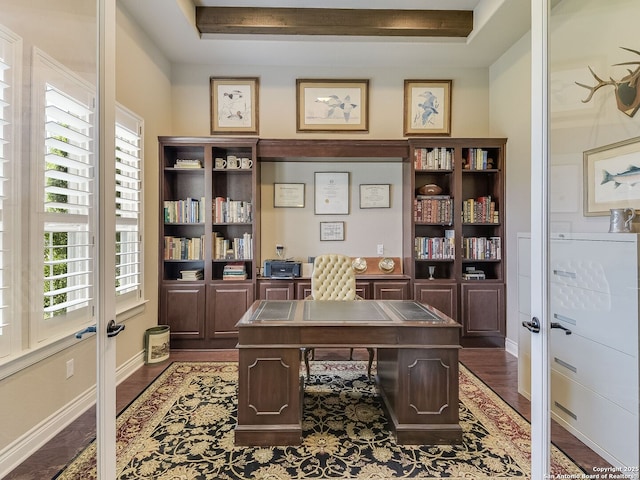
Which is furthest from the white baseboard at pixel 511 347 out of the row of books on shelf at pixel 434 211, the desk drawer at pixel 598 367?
the desk drawer at pixel 598 367

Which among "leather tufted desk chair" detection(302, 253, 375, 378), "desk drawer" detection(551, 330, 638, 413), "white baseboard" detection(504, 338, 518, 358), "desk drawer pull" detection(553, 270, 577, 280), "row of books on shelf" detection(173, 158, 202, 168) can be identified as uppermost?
"row of books on shelf" detection(173, 158, 202, 168)

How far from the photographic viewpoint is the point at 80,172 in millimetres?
2131

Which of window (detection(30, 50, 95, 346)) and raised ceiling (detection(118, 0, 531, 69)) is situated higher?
raised ceiling (detection(118, 0, 531, 69))

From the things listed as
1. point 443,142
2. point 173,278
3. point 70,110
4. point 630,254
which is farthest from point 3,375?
point 443,142

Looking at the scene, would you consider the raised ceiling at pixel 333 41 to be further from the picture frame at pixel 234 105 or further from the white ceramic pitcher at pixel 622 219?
the white ceramic pitcher at pixel 622 219

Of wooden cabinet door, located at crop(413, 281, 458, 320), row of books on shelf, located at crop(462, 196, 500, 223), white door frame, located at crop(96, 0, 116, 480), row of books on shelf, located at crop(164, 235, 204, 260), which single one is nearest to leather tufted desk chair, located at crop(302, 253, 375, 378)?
wooden cabinet door, located at crop(413, 281, 458, 320)

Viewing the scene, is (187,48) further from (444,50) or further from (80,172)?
(444,50)

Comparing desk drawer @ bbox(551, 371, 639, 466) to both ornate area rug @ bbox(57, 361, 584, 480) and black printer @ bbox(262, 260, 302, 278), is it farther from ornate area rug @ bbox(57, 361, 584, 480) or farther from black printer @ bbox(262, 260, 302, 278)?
black printer @ bbox(262, 260, 302, 278)

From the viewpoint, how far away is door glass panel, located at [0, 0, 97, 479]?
1.50 meters

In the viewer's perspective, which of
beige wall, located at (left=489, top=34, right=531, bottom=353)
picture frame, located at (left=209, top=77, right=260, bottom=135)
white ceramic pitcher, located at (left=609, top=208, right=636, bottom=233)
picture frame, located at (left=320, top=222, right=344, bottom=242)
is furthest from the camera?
picture frame, located at (left=320, top=222, right=344, bottom=242)

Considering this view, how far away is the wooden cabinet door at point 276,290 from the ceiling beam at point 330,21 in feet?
9.28

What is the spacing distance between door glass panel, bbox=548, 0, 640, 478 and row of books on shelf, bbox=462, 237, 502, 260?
1.69 metres

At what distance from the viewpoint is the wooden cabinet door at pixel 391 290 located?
3785mm

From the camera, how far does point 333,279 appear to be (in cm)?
332
